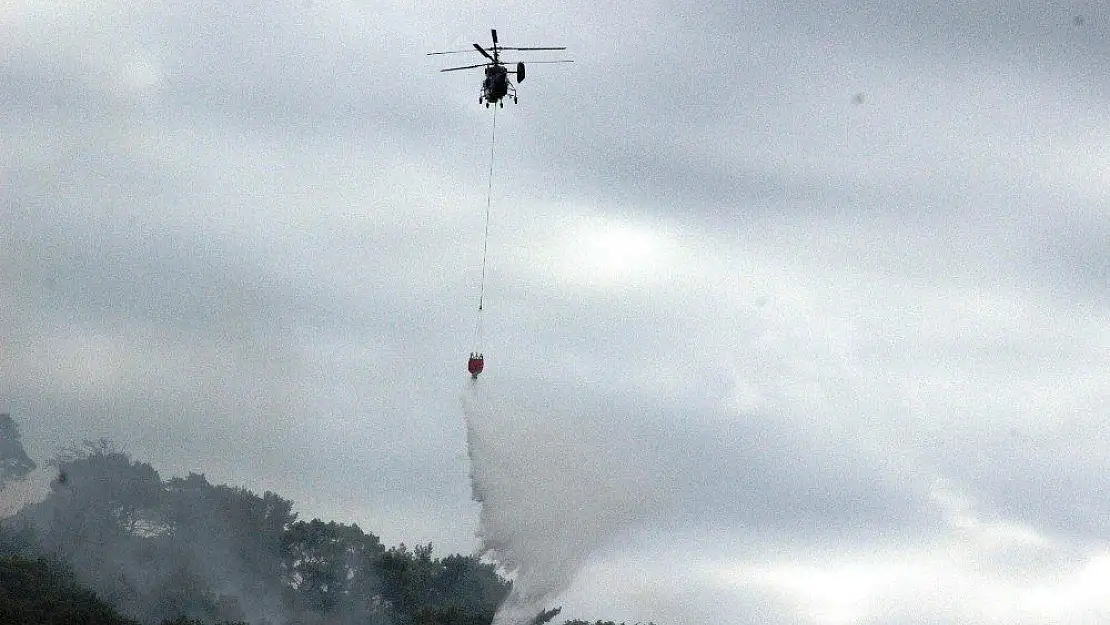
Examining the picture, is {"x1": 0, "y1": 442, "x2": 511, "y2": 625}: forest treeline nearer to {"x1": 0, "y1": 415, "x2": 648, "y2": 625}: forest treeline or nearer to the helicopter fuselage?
{"x1": 0, "y1": 415, "x2": 648, "y2": 625}: forest treeline

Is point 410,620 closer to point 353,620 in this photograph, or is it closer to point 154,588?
point 353,620

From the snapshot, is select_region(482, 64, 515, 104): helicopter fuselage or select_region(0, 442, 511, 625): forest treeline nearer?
select_region(482, 64, 515, 104): helicopter fuselage

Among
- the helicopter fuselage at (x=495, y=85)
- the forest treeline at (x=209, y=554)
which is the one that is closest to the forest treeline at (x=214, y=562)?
the forest treeline at (x=209, y=554)

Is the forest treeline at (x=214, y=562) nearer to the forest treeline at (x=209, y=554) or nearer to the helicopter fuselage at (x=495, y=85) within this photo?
the forest treeline at (x=209, y=554)

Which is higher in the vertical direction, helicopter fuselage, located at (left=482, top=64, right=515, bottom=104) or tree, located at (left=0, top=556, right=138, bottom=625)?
helicopter fuselage, located at (left=482, top=64, right=515, bottom=104)

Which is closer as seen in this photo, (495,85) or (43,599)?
(495,85)

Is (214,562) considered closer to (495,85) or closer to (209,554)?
(209,554)

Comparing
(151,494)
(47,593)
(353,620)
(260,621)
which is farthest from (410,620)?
(47,593)

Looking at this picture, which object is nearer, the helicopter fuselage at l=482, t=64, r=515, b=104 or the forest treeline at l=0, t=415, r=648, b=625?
the helicopter fuselage at l=482, t=64, r=515, b=104

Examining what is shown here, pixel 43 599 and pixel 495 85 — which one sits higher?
pixel 495 85

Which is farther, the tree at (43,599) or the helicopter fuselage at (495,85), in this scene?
the tree at (43,599)

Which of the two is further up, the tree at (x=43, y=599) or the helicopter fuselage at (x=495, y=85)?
the helicopter fuselage at (x=495, y=85)

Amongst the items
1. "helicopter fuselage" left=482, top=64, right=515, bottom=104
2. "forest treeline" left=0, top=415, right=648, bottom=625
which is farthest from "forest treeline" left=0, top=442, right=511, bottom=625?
"helicopter fuselage" left=482, top=64, right=515, bottom=104

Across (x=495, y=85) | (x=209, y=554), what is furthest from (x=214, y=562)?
(x=495, y=85)
